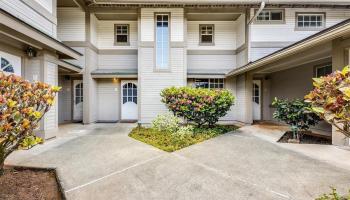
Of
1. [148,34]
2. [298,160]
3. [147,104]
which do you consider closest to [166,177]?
[298,160]

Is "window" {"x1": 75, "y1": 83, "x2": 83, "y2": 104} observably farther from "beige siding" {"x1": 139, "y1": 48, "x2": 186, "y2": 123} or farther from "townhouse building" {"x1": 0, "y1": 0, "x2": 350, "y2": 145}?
"beige siding" {"x1": 139, "y1": 48, "x2": 186, "y2": 123}

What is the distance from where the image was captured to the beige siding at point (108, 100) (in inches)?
390

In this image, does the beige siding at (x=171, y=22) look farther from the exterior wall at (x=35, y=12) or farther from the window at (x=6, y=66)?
the window at (x=6, y=66)

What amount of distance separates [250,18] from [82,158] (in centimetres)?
940

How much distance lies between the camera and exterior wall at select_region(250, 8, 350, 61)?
29.2ft

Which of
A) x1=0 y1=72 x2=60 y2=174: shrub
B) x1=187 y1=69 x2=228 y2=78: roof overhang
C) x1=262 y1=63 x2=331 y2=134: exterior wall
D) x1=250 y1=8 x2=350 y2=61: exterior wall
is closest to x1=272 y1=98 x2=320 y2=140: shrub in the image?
x1=262 y1=63 x2=331 y2=134: exterior wall

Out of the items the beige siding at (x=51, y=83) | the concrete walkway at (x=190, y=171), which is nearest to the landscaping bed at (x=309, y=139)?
the concrete walkway at (x=190, y=171)

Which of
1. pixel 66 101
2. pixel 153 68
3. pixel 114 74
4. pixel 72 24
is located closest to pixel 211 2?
pixel 153 68

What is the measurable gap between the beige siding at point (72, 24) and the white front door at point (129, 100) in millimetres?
3307

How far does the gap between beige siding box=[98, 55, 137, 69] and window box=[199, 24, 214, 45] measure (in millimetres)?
4041

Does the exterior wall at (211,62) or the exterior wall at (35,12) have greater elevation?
the exterior wall at (35,12)

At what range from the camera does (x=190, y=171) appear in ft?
11.1

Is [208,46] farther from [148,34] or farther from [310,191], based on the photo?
[310,191]

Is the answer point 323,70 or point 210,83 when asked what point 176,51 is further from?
point 323,70
